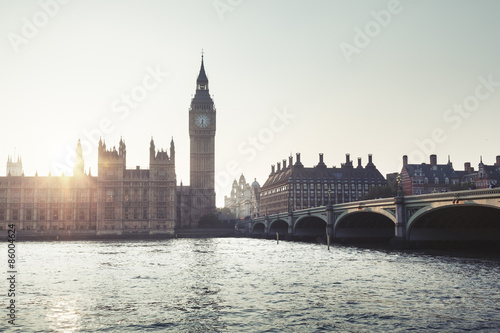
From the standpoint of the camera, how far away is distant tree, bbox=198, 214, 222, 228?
15950 cm

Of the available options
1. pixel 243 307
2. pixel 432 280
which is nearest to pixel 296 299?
pixel 243 307

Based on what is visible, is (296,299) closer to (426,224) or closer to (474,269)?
(474,269)

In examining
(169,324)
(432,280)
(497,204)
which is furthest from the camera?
(497,204)

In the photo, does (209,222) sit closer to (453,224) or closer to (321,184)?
(321,184)

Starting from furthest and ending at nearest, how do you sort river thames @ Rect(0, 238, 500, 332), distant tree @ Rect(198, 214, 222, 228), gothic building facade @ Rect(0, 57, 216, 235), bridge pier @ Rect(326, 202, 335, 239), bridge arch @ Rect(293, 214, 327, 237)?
distant tree @ Rect(198, 214, 222, 228)
gothic building facade @ Rect(0, 57, 216, 235)
bridge arch @ Rect(293, 214, 327, 237)
bridge pier @ Rect(326, 202, 335, 239)
river thames @ Rect(0, 238, 500, 332)

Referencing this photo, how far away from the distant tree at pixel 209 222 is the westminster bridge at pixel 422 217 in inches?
2611

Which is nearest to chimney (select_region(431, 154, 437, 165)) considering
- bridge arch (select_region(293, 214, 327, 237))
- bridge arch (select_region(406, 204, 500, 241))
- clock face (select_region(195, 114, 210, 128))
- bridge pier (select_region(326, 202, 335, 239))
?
bridge arch (select_region(293, 214, 327, 237))

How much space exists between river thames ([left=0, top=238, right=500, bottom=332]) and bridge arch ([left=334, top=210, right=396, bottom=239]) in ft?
123

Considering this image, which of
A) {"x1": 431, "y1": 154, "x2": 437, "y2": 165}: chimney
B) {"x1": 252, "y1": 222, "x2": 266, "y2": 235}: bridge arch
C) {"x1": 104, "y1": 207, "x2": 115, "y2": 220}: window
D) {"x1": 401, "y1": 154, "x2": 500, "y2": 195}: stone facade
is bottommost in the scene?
{"x1": 252, "y1": 222, "x2": 266, "y2": 235}: bridge arch

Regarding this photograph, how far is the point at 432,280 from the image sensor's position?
111 ft

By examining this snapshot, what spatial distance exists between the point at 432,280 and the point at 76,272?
26.9m

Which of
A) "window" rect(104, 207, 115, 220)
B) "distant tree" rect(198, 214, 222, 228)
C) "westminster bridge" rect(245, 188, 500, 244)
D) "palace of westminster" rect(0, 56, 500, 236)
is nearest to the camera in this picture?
"westminster bridge" rect(245, 188, 500, 244)

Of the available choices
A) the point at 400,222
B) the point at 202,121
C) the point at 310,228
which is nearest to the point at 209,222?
the point at 202,121

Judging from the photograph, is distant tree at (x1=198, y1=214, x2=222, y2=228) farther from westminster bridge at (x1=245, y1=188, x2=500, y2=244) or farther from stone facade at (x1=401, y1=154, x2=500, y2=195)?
westminster bridge at (x1=245, y1=188, x2=500, y2=244)
